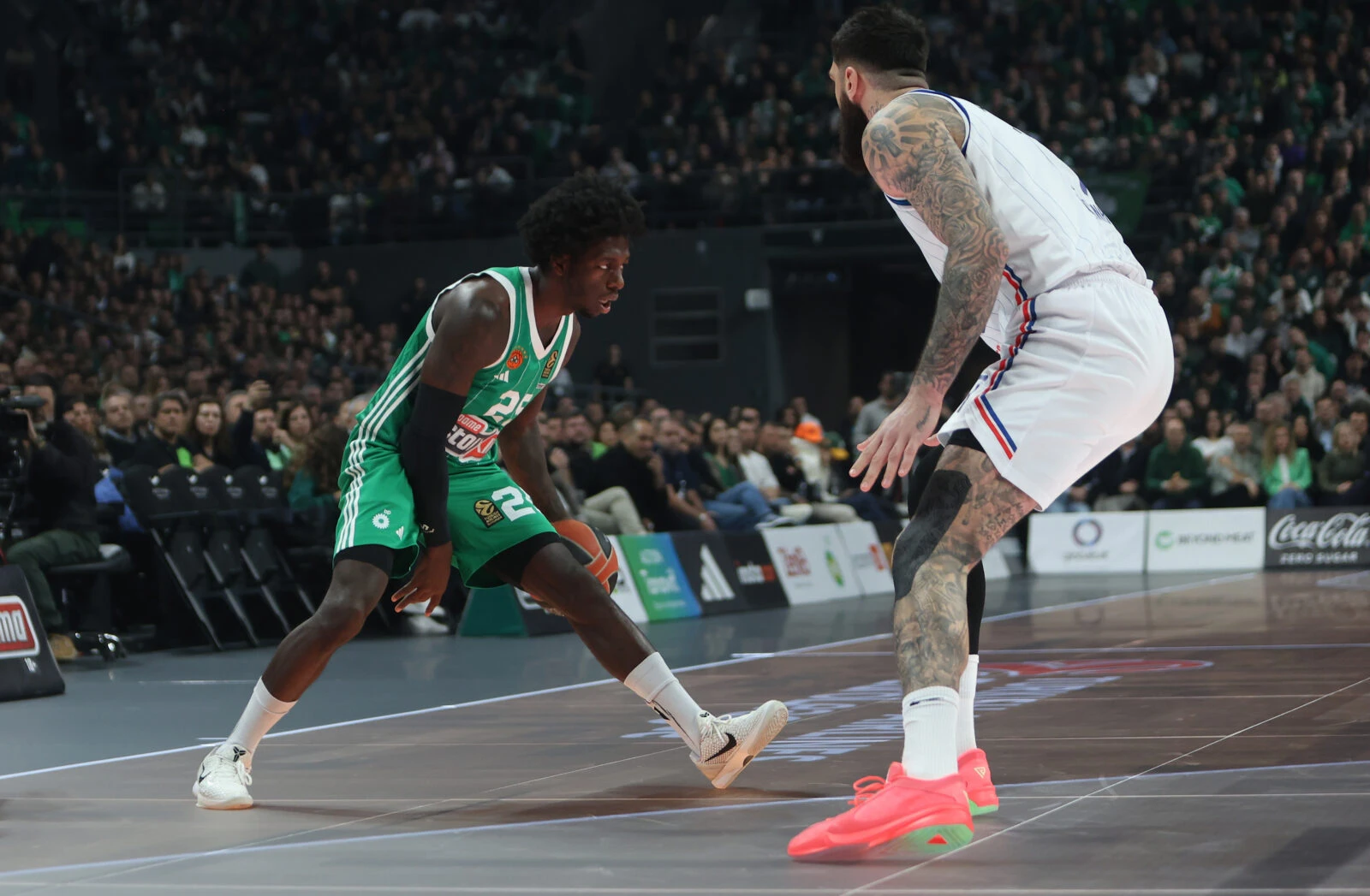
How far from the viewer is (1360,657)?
8.70m

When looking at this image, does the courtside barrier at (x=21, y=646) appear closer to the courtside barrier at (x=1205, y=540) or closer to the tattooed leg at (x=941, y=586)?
the tattooed leg at (x=941, y=586)

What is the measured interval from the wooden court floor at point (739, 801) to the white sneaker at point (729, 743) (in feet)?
0.27

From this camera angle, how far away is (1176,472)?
1919 cm

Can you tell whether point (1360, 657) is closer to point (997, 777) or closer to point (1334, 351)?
point (997, 777)

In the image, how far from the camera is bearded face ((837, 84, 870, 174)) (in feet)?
14.9

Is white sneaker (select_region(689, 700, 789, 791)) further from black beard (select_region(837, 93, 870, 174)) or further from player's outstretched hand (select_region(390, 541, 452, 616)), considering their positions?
black beard (select_region(837, 93, 870, 174))

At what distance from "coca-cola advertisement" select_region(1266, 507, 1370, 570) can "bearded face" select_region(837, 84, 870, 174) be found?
15.1 m

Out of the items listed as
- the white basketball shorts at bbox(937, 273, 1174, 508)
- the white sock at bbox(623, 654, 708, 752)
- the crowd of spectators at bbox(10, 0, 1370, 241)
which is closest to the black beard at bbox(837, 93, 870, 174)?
the white basketball shorts at bbox(937, 273, 1174, 508)

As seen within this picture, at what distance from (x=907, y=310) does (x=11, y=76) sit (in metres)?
14.6

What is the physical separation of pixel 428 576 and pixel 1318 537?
1530 centimetres

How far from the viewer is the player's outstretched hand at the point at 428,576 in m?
5.12

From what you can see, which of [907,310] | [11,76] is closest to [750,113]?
[907,310]

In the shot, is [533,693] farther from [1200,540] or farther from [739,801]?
[1200,540]

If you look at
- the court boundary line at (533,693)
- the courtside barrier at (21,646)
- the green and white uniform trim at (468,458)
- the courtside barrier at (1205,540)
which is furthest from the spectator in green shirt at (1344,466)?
the green and white uniform trim at (468,458)
